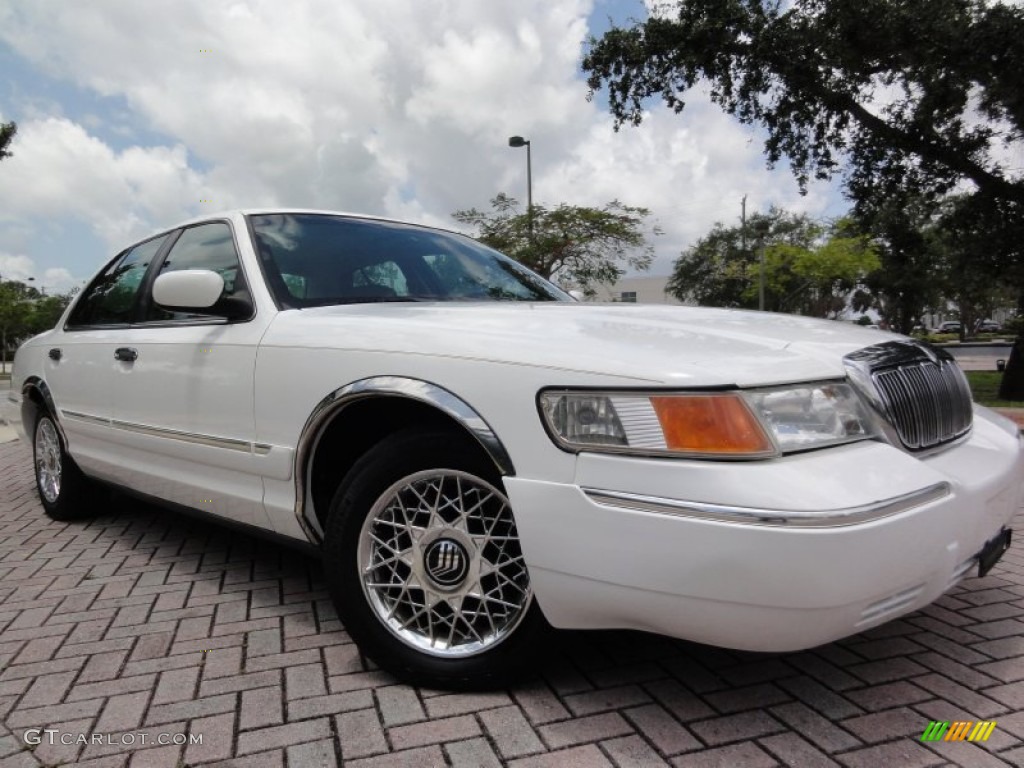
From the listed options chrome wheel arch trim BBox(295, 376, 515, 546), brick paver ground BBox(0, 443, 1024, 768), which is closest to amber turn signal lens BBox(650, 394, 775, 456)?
chrome wheel arch trim BBox(295, 376, 515, 546)

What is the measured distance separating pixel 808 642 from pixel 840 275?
3926 centimetres

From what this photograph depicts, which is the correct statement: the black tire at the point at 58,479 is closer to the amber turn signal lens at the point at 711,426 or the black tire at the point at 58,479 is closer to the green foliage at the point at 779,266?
the amber turn signal lens at the point at 711,426

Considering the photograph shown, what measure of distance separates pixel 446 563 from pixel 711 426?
0.94 metres

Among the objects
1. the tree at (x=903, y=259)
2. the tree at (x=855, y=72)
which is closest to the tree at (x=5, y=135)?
the tree at (x=855, y=72)

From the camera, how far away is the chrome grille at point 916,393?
205 centimetres

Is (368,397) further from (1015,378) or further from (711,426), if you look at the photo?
(1015,378)

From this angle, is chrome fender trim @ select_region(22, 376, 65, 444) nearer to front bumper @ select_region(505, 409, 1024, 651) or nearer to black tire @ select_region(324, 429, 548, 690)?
black tire @ select_region(324, 429, 548, 690)

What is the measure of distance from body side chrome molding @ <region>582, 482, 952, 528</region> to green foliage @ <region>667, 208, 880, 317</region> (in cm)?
3059

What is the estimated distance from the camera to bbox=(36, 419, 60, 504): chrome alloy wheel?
4406mm

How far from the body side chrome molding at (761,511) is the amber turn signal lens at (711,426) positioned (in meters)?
0.14

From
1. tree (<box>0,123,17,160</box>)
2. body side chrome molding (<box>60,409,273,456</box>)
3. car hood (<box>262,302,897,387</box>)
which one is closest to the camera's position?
car hood (<box>262,302,897,387</box>)

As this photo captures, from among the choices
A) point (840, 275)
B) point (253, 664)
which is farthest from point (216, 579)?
point (840, 275)

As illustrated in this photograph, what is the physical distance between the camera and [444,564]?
7.32ft

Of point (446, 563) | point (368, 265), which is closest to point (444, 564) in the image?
point (446, 563)
